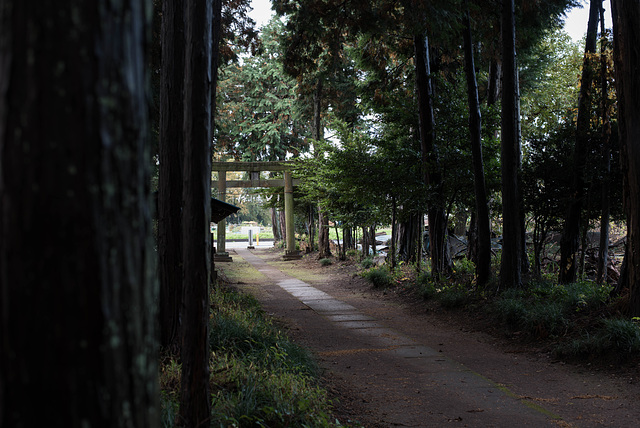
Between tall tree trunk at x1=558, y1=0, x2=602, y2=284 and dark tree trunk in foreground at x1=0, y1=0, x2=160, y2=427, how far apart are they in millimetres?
10904

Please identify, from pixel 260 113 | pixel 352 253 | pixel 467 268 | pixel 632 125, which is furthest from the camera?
pixel 260 113

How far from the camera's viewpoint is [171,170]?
240 inches

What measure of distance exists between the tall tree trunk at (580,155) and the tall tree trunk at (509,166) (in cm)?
152

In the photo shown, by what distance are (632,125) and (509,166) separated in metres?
3.16

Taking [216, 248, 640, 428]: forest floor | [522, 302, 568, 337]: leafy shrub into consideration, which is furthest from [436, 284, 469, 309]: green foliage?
[522, 302, 568, 337]: leafy shrub

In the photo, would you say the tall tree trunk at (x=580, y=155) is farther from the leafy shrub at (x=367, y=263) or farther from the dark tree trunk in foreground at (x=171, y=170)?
the dark tree trunk in foreground at (x=171, y=170)

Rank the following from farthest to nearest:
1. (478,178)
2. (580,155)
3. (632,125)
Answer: (478,178), (580,155), (632,125)

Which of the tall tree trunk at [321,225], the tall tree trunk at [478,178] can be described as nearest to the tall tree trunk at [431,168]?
the tall tree trunk at [478,178]

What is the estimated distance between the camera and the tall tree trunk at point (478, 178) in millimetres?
10953

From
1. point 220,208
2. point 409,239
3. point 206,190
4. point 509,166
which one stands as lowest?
point 409,239

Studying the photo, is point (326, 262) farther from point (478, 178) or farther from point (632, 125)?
point (632, 125)

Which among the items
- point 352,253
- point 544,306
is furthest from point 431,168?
point 352,253

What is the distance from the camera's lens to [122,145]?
1.24m

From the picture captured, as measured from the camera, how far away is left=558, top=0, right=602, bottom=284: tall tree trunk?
10.5 meters
